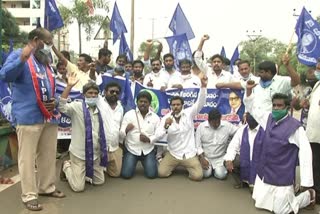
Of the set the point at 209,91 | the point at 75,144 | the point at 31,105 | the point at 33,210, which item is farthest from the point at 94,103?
the point at 209,91

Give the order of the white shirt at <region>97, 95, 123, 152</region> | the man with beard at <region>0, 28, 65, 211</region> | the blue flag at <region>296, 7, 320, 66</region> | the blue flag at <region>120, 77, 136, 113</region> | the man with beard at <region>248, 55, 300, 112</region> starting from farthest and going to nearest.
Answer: the blue flag at <region>120, 77, 136, 113</region> < the blue flag at <region>296, 7, 320, 66</region> < the white shirt at <region>97, 95, 123, 152</region> < the man with beard at <region>248, 55, 300, 112</region> < the man with beard at <region>0, 28, 65, 211</region>

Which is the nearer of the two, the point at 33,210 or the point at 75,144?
the point at 33,210

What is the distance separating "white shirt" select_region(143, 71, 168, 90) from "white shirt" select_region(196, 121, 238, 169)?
1.67 metres

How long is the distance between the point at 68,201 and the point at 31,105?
128 centimetres

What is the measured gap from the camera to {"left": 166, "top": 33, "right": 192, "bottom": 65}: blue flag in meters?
10.8

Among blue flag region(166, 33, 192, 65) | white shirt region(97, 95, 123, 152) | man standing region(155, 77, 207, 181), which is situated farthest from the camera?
blue flag region(166, 33, 192, 65)

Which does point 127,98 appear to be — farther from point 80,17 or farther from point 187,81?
point 80,17

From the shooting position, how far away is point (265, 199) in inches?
216

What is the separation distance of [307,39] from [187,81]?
7.12 feet

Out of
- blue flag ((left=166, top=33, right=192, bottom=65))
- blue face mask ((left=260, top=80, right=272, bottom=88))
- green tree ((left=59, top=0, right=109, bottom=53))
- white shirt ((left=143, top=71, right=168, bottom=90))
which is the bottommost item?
white shirt ((left=143, top=71, right=168, bottom=90))

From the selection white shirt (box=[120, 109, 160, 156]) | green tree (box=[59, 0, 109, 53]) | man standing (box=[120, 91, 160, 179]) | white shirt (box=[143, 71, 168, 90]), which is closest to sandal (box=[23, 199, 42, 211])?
man standing (box=[120, 91, 160, 179])

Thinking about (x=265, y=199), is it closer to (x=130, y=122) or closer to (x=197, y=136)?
(x=197, y=136)

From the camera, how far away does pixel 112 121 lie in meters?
7.16

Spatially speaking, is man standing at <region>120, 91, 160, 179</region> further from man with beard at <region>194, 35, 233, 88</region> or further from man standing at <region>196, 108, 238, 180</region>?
man with beard at <region>194, 35, 233, 88</region>
